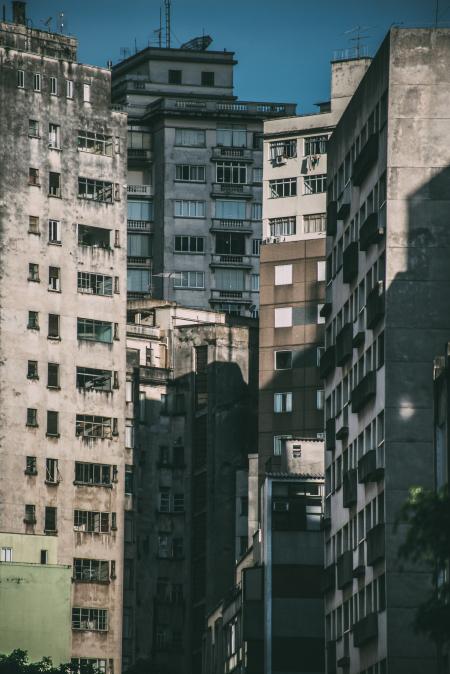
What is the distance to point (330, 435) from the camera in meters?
99.6

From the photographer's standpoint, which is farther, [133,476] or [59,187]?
[133,476]

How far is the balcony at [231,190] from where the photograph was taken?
192375mm

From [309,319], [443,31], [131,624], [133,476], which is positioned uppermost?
[443,31]

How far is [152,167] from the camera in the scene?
19338 centimetres

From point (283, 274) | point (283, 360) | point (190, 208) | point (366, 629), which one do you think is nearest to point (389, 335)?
point (366, 629)

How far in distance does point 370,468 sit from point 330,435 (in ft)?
40.8

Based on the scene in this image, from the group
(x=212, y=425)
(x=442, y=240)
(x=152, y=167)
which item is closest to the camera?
Result: (x=442, y=240)

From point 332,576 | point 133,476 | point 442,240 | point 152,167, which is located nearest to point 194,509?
point 133,476

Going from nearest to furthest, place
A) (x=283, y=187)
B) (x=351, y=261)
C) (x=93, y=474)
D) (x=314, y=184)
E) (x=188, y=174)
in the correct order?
(x=351, y=261)
(x=93, y=474)
(x=314, y=184)
(x=283, y=187)
(x=188, y=174)

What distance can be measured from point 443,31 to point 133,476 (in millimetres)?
77203

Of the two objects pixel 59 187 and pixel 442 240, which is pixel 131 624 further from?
pixel 442 240

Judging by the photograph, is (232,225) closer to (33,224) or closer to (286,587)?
(33,224)

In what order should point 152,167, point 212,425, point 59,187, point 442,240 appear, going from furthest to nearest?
1. point 152,167
2. point 212,425
3. point 59,187
4. point 442,240

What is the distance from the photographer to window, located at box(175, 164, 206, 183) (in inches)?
7554
